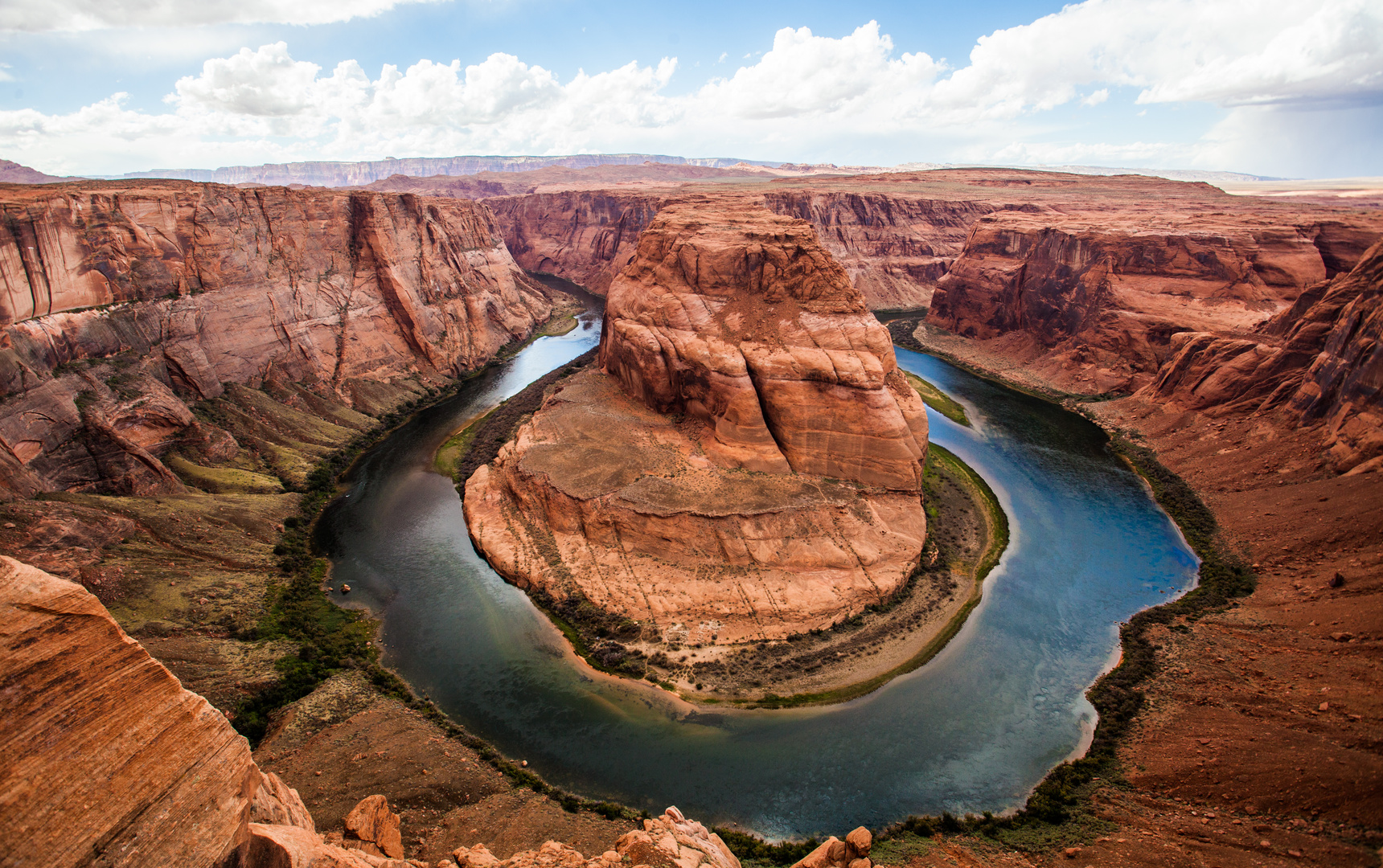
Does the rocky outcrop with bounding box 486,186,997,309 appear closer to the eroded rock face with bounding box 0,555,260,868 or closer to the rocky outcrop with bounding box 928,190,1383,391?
the rocky outcrop with bounding box 928,190,1383,391

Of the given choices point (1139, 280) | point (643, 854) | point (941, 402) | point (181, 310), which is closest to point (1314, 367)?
point (941, 402)

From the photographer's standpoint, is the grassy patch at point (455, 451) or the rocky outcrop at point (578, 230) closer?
the grassy patch at point (455, 451)

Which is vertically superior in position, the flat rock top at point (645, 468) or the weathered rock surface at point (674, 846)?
the flat rock top at point (645, 468)

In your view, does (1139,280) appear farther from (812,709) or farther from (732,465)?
(812,709)

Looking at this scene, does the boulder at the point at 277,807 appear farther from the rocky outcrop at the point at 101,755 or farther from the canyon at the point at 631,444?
the rocky outcrop at the point at 101,755

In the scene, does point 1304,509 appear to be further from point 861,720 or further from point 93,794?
point 93,794

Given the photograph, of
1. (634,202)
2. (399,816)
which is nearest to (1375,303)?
(399,816)

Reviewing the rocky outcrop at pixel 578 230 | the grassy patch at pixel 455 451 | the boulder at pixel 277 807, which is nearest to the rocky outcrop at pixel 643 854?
the boulder at pixel 277 807
